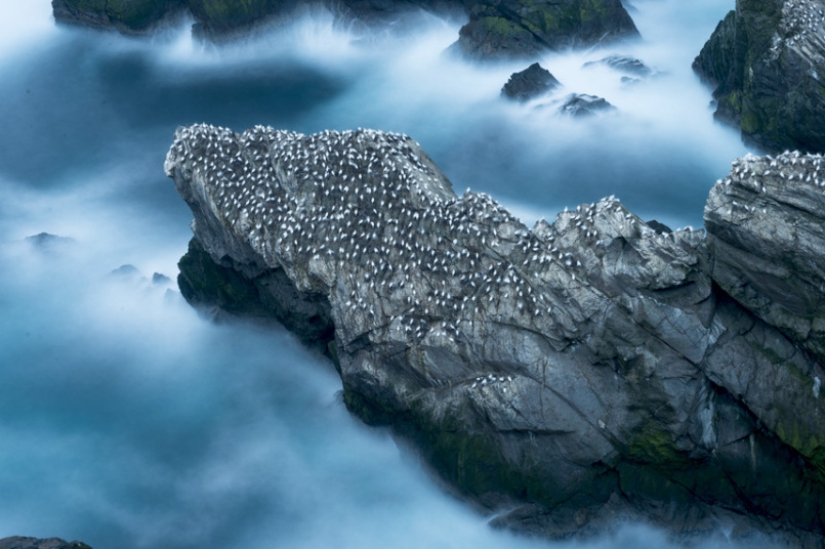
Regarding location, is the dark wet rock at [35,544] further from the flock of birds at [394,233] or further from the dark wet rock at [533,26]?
the dark wet rock at [533,26]

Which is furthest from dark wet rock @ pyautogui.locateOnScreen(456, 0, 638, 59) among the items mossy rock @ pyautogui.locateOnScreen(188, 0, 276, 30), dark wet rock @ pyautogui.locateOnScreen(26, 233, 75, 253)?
dark wet rock @ pyautogui.locateOnScreen(26, 233, 75, 253)

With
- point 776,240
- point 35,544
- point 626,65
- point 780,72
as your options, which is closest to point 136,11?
point 626,65

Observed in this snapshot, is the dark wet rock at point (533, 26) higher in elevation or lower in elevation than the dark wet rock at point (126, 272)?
higher

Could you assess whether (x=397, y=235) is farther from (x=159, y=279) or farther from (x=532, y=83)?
(x=532, y=83)

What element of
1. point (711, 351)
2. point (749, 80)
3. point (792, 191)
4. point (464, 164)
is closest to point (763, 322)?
point (711, 351)

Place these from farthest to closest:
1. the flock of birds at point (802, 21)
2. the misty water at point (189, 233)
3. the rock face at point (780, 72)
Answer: the flock of birds at point (802, 21), the rock face at point (780, 72), the misty water at point (189, 233)

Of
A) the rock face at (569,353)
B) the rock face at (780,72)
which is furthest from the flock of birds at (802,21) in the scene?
the rock face at (569,353)

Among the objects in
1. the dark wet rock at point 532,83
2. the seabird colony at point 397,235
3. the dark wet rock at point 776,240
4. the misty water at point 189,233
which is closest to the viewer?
the dark wet rock at point 776,240
